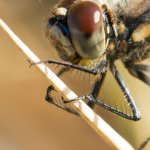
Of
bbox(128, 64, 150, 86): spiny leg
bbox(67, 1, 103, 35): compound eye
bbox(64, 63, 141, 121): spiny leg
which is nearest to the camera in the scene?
bbox(67, 1, 103, 35): compound eye

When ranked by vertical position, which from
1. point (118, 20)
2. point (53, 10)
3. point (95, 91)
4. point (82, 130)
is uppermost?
point (53, 10)

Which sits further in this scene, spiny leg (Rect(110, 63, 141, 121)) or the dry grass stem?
spiny leg (Rect(110, 63, 141, 121))

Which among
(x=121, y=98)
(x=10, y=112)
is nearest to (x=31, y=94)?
(x=10, y=112)

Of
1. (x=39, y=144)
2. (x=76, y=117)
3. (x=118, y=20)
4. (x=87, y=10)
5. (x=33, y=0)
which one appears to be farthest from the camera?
(x=33, y=0)

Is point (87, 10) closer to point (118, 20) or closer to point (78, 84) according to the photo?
point (118, 20)

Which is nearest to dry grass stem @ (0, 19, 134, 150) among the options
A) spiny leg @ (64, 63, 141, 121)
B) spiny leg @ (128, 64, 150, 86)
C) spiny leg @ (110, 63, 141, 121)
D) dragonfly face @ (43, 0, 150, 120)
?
dragonfly face @ (43, 0, 150, 120)

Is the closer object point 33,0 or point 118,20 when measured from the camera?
point 118,20

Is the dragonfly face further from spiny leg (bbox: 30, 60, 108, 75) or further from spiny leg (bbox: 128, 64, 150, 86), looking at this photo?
spiny leg (bbox: 128, 64, 150, 86)

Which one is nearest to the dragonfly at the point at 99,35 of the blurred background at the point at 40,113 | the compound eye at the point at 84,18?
the compound eye at the point at 84,18
